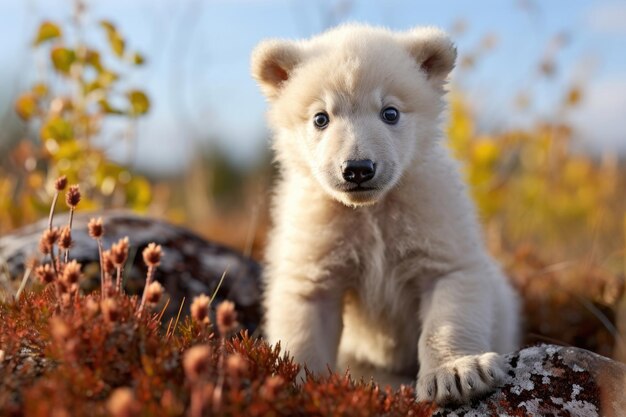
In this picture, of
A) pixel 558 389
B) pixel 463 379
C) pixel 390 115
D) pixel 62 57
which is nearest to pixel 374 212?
pixel 390 115

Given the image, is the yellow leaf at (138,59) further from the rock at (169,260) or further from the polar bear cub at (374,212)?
the polar bear cub at (374,212)

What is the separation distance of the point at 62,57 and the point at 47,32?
0.67 feet

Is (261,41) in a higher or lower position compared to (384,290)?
higher

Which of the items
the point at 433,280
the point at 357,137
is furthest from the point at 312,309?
the point at 357,137

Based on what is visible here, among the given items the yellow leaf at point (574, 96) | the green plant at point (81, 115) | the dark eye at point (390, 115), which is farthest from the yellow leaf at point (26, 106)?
the yellow leaf at point (574, 96)

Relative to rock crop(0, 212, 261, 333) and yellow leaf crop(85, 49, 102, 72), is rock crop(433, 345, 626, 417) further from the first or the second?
yellow leaf crop(85, 49, 102, 72)

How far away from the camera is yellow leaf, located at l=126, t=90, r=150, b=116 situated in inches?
207

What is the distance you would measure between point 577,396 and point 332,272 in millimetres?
1260

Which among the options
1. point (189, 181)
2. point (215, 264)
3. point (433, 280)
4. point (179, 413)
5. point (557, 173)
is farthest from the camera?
point (189, 181)

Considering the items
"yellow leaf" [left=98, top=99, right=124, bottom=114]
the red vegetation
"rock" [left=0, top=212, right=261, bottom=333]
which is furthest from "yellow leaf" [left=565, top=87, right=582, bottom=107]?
the red vegetation

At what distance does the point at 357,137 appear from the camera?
3170mm

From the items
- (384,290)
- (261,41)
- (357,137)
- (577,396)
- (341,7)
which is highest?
(341,7)

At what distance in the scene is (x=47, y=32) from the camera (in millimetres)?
5250

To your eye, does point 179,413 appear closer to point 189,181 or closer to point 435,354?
point 435,354
